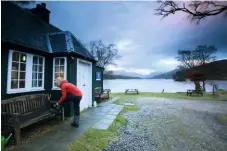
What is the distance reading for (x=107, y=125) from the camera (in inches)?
233

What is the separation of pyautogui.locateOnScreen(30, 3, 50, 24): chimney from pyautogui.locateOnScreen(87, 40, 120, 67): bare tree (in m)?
25.8

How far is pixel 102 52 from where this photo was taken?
A: 1458 inches

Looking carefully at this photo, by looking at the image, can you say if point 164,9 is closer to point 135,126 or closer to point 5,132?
point 135,126

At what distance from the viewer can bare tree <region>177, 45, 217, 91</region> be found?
3116 centimetres

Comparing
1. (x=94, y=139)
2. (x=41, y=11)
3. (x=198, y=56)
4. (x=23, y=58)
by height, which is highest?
(x=198, y=56)

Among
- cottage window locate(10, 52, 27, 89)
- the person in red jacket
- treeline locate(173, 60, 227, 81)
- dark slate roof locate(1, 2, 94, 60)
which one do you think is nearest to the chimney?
dark slate roof locate(1, 2, 94, 60)

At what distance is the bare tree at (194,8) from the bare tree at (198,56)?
25.1 meters

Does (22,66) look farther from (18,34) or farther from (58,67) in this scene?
(58,67)

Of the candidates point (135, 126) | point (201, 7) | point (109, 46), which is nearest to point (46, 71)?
point (135, 126)

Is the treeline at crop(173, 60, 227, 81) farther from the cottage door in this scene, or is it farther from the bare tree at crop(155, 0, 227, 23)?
the cottage door

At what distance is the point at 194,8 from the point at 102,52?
29.0 metres

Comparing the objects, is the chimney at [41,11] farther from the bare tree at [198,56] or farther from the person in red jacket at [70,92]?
the bare tree at [198,56]

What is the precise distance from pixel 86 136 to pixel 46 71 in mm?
3825

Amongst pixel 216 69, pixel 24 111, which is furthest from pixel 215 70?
pixel 24 111
